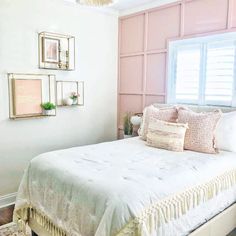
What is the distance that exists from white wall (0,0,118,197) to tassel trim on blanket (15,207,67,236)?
931mm

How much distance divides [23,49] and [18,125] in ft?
3.09

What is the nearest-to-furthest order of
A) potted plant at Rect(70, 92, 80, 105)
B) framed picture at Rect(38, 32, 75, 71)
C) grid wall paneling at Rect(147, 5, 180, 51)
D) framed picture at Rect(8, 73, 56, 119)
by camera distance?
framed picture at Rect(8, 73, 56, 119) → framed picture at Rect(38, 32, 75, 71) → grid wall paneling at Rect(147, 5, 180, 51) → potted plant at Rect(70, 92, 80, 105)

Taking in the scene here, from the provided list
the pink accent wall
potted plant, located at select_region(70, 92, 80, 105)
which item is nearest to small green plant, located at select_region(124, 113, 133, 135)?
the pink accent wall

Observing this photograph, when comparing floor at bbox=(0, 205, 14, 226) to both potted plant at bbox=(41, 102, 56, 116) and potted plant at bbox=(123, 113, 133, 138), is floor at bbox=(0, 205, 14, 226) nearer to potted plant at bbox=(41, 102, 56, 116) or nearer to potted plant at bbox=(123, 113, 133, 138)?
potted plant at bbox=(41, 102, 56, 116)

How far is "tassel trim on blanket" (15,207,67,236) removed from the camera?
6.35ft

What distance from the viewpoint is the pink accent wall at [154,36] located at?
3029mm

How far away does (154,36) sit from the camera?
3691mm

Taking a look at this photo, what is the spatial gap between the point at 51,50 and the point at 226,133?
2.37 meters

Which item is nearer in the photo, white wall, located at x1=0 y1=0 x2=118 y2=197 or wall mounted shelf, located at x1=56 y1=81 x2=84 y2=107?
white wall, located at x1=0 y1=0 x2=118 y2=197

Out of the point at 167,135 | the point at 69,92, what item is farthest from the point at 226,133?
the point at 69,92

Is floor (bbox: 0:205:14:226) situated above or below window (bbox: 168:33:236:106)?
below

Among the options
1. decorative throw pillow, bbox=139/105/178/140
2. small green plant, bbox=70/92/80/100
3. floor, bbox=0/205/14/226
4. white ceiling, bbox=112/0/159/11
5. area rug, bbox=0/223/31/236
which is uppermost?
white ceiling, bbox=112/0/159/11

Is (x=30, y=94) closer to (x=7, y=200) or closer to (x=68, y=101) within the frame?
(x=68, y=101)


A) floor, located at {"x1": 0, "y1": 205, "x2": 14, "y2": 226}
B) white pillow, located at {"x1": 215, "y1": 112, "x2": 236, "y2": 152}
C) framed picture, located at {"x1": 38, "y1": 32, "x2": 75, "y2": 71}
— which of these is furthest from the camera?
framed picture, located at {"x1": 38, "y1": 32, "x2": 75, "y2": 71}
